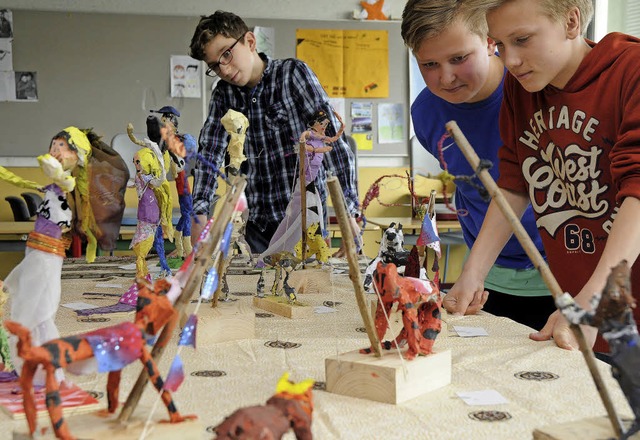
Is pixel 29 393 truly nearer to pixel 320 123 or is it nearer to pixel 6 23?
pixel 320 123

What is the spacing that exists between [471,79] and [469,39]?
0.09m

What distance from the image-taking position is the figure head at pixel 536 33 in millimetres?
980

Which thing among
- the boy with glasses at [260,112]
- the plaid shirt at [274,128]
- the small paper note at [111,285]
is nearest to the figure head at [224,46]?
the boy with glasses at [260,112]

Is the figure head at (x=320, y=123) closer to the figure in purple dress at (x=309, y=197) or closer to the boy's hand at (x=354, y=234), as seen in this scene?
the figure in purple dress at (x=309, y=197)

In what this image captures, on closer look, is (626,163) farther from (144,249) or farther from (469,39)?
(144,249)

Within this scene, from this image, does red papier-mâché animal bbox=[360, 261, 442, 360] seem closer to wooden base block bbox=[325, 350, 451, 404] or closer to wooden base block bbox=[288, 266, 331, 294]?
wooden base block bbox=[325, 350, 451, 404]

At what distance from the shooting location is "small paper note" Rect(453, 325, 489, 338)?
3.79ft

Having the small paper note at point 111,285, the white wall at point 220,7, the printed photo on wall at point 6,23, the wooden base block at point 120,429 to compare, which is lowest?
the small paper note at point 111,285

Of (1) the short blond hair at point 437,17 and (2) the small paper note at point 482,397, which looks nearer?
(2) the small paper note at point 482,397

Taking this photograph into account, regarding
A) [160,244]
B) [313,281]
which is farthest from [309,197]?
[160,244]

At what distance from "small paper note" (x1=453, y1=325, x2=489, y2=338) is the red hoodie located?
0.58ft

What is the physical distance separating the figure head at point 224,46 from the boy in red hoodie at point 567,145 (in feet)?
2.58

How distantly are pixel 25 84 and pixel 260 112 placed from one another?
2.81m

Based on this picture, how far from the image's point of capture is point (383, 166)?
4.63 m
